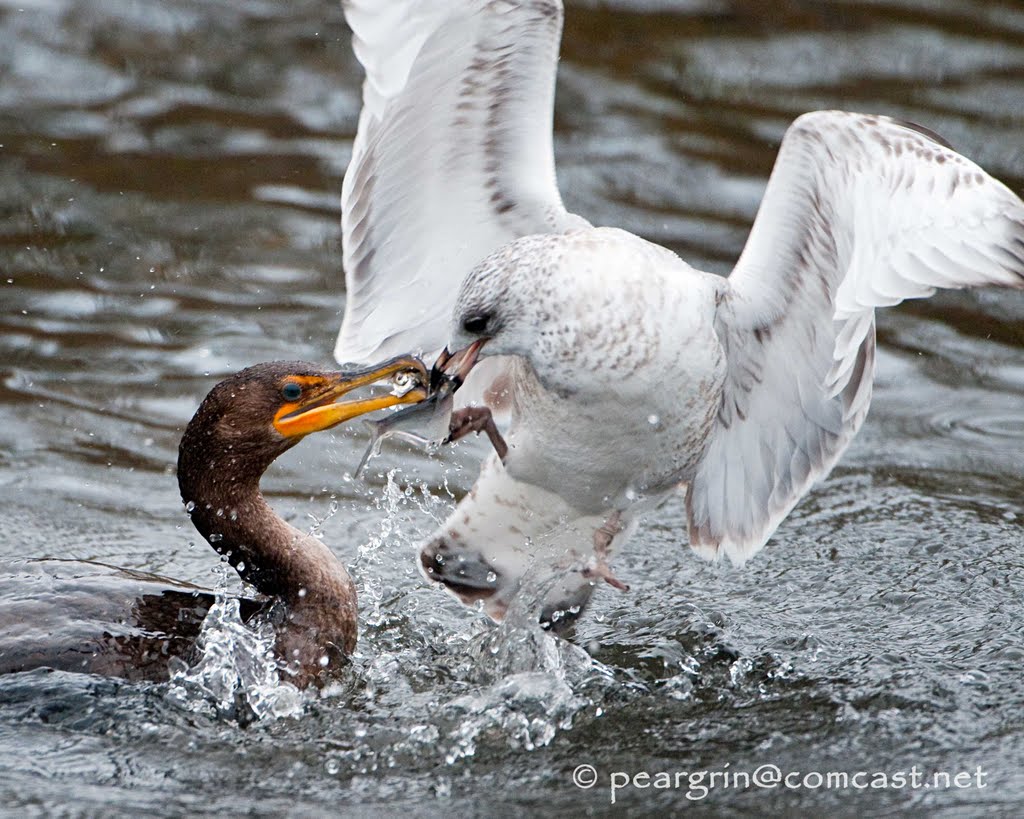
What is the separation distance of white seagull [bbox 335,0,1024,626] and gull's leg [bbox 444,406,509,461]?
0.30ft

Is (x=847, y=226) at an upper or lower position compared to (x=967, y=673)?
upper

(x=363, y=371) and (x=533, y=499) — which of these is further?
(x=533, y=499)

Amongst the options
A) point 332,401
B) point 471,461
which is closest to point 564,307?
point 332,401

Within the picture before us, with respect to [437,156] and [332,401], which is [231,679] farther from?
[437,156]

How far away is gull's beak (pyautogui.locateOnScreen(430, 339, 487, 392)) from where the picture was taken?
5574mm

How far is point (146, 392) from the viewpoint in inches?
315

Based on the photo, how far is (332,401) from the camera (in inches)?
219

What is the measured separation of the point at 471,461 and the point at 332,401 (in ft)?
7.27

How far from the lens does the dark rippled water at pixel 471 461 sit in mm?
5074

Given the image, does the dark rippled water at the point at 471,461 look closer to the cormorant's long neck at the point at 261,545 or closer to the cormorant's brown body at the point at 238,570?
the cormorant's brown body at the point at 238,570

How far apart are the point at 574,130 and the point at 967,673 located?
236 inches

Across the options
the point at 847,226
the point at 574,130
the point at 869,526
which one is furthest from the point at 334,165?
the point at 847,226

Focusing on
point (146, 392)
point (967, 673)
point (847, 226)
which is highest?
point (847, 226)

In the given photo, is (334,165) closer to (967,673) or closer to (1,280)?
(1,280)
